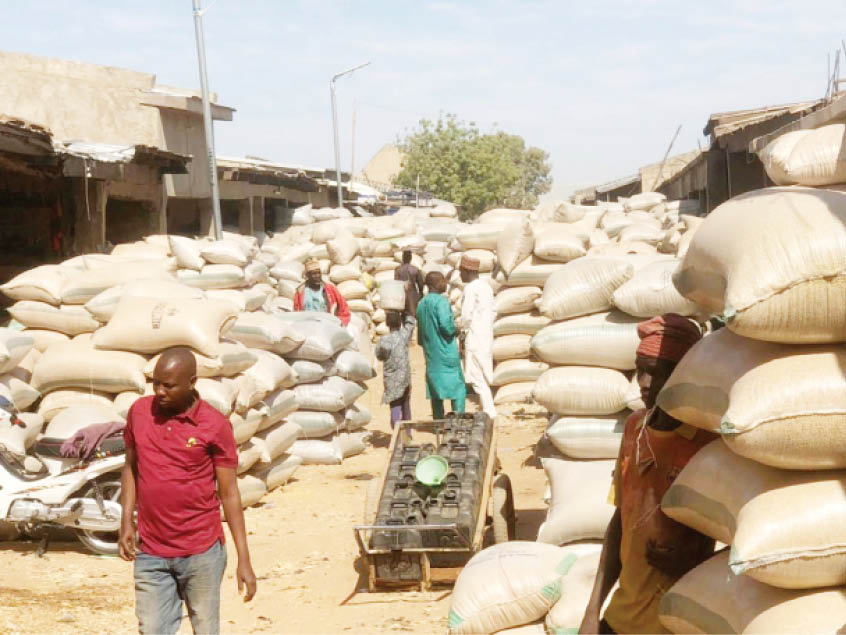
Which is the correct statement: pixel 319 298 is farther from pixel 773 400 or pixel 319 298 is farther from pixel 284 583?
pixel 773 400

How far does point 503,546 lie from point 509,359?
7.30 m

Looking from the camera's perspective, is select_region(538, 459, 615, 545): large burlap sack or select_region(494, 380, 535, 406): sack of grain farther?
select_region(494, 380, 535, 406): sack of grain

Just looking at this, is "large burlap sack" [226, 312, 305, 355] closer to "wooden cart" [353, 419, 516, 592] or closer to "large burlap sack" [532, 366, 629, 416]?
"wooden cart" [353, 419, 516, 592]

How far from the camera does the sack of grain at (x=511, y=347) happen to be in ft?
40.2

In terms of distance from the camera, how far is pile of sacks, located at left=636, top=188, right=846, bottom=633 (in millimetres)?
2830

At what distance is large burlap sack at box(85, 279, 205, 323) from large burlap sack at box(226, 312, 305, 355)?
0.83 metres

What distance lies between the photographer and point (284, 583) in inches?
268

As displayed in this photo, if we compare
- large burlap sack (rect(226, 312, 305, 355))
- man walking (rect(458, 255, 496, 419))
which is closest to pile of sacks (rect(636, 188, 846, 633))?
large burlap sack (rect(226, 312, 305, 355))

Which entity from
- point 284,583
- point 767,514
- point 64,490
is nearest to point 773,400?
point 767,514

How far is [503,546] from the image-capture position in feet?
16.9

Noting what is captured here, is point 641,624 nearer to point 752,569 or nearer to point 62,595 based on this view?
point 752,569

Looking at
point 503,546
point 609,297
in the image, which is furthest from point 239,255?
point 503,546

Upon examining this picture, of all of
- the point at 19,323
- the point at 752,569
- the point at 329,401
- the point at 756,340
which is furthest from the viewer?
the point at 329,401

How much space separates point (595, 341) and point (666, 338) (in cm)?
365
